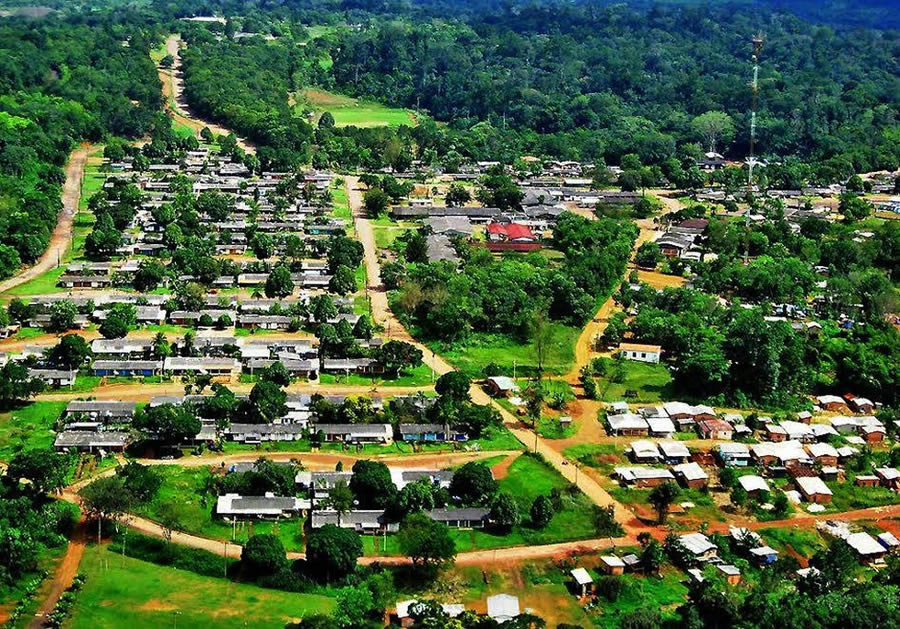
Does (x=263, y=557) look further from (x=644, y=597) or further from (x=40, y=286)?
(x=40, y=286)

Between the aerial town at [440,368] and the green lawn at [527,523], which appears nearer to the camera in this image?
the aerial town at [440,368]

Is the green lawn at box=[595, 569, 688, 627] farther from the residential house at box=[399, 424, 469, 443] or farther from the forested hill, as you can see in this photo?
the forested hill

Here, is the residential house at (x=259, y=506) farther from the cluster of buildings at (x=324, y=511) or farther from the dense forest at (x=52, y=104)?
the dense forest at (x=52, y=104)

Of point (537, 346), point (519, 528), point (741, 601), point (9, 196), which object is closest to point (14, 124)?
point (9, 196)

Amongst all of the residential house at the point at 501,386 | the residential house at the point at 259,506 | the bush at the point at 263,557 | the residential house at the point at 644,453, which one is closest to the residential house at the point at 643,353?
the residential house at the point at 501,386

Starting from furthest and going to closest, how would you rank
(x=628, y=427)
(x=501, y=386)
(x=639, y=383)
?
(x=639, y=383) < (x=501, y=386) < (x=628, y=427)

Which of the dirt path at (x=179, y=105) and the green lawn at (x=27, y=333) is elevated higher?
the dirt path at (x=179, y=105)

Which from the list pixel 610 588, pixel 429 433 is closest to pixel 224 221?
pixel 429 433
